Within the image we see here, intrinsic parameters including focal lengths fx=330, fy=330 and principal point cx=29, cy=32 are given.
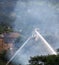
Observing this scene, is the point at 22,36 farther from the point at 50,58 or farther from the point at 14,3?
the point at 50,58

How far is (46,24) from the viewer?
67.1ft

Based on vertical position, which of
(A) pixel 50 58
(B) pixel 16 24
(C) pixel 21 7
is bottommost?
(A) pixel 50 58

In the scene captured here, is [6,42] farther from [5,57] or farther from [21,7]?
[21,7]

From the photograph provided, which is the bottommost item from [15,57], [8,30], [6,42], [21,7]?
[15,57]

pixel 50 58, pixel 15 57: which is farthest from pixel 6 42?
pixel 50 58

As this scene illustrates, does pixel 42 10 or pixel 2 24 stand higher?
pixel 42 10

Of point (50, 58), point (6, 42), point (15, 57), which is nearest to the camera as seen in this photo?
point (50, 58)

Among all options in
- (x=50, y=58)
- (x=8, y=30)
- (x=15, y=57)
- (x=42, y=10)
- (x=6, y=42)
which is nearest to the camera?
(x=50, y=58)

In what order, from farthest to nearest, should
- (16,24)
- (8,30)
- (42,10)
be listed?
(42,10)
(16,24)
(8,30)

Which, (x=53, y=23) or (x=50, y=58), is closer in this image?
(x=50, y=58)

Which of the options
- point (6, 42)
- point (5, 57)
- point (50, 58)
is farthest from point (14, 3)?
point (50, 58)

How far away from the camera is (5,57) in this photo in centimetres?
1254

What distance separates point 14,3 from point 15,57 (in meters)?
10.0

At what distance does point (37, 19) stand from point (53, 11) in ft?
4.23
